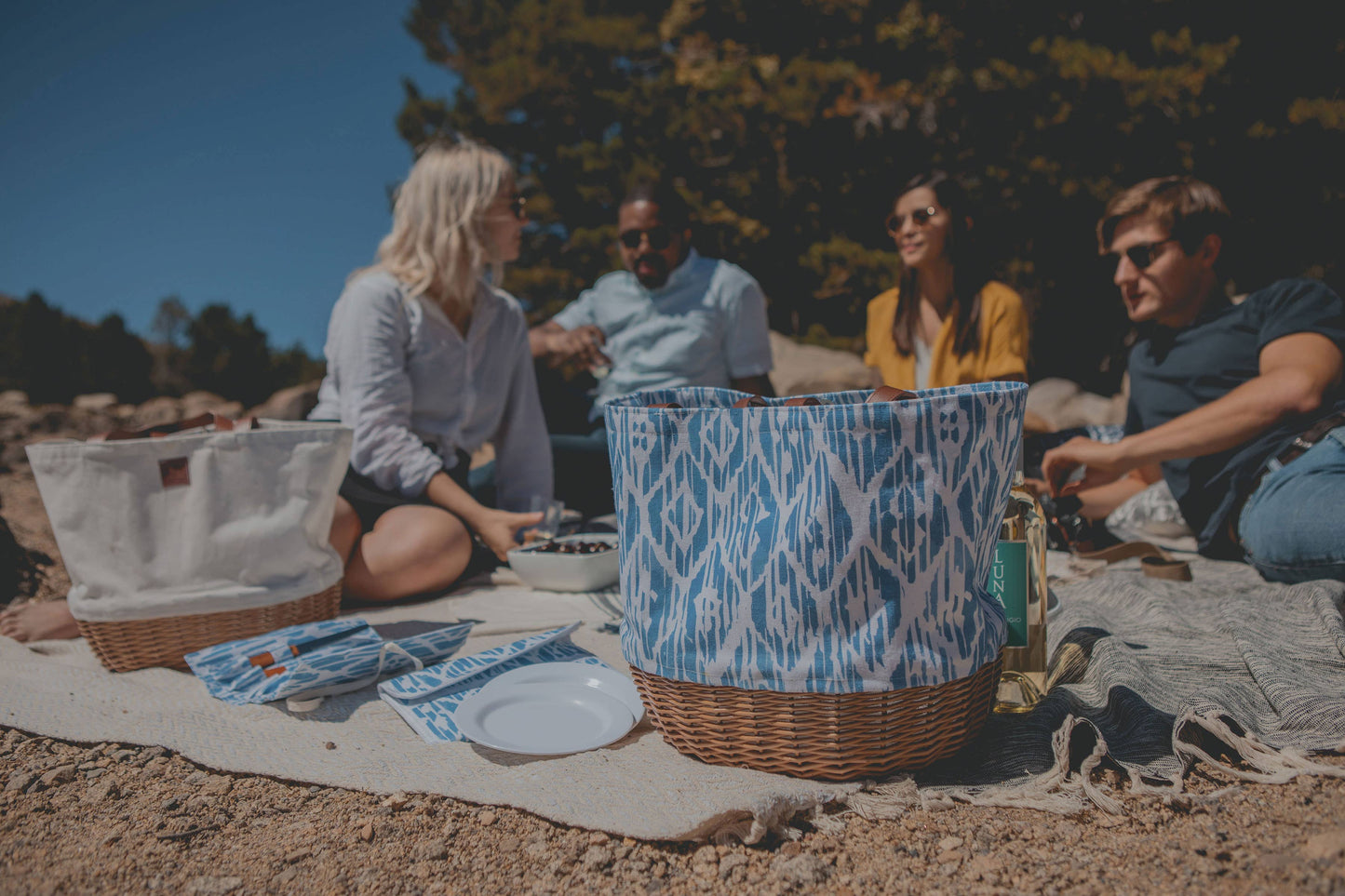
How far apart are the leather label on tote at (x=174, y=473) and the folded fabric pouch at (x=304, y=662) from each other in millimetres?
384

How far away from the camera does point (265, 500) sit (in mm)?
1893

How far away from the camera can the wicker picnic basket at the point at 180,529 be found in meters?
1.77

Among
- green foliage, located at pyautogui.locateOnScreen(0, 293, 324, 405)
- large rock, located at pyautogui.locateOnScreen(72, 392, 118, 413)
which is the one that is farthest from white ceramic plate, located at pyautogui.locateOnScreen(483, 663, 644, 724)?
green foliage, located at pyautogui.locateOnScreen(0, 293, 324, 405)

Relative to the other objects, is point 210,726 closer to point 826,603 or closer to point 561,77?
point 826,603

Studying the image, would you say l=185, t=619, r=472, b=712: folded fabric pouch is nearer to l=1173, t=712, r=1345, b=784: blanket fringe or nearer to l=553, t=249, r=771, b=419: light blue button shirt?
l=1173, t=712, r=1345, b=784: blanket fringe

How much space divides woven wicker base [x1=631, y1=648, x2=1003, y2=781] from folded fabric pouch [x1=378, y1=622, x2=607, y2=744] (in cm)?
46

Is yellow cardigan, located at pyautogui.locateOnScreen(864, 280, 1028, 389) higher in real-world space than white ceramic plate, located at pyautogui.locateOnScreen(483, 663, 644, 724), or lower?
higher

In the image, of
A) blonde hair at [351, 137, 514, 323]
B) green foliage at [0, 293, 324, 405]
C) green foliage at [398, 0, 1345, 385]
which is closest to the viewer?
blonde hair at [351, 137, 514, 323]

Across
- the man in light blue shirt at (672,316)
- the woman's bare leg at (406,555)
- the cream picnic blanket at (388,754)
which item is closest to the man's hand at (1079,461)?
the cream picnic blanket at (388,754)

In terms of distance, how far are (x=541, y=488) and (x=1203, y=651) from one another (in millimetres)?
2313

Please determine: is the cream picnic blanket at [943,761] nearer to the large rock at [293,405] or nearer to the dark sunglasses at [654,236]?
the dark sunglasses at [654,236]

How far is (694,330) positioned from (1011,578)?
2495 mm

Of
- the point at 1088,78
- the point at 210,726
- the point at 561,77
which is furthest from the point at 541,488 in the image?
the point at 561,77

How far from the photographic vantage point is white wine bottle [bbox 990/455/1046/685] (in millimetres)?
1415
